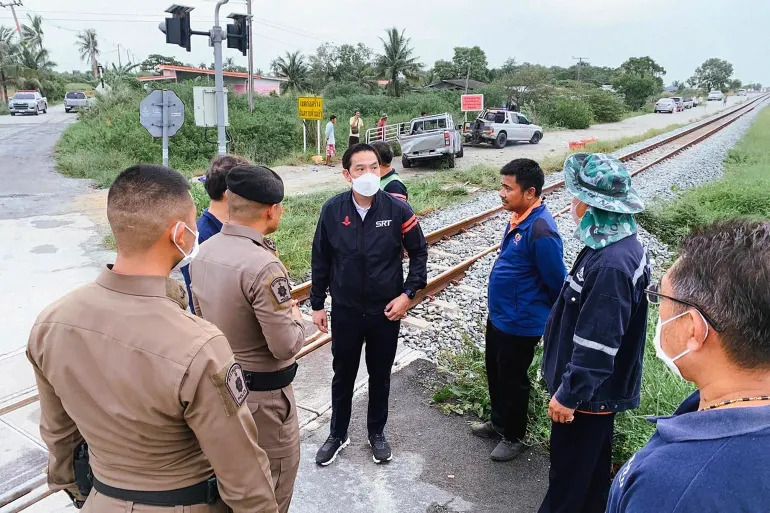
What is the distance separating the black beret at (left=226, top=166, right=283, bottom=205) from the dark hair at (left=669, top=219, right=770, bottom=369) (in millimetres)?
1782

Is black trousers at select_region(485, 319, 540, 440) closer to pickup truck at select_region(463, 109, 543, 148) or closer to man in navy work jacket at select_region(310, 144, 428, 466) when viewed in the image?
man in navy work jacket at select_region(310, 144, 428, 466)

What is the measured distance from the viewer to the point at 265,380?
254cm

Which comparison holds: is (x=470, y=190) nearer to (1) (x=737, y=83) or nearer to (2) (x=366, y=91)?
(2) (x=366, y=91)

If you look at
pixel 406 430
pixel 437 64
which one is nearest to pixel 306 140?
pixel 406 430

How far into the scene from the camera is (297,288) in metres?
Answer: 6.34

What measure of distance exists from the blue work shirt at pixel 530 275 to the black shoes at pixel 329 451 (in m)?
1.33

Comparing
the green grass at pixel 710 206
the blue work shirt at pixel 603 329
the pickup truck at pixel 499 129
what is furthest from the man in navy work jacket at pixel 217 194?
the pickup truck at pixel 499 129

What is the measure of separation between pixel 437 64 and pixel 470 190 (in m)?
53.5

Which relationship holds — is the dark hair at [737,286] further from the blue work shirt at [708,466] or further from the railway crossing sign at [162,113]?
the railway crossing sign at [162,113]

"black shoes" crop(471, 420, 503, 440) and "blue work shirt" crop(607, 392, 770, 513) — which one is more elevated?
"blue work shirt" crop(607, 392, 770, 513)

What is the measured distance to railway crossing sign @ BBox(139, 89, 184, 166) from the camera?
8070 millimetres

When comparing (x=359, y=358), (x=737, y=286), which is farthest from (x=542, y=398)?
(x=737, y=286)

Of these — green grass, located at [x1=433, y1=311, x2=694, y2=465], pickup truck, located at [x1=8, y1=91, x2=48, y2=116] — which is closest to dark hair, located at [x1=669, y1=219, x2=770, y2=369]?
green grass, located at [x1=433, y1=311, x2=694, y2=465]

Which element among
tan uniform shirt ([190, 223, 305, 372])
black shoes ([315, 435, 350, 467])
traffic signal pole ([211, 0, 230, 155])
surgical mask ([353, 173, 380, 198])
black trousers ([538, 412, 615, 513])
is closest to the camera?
tan uniform shirt ([190, 223, 305, 372])
